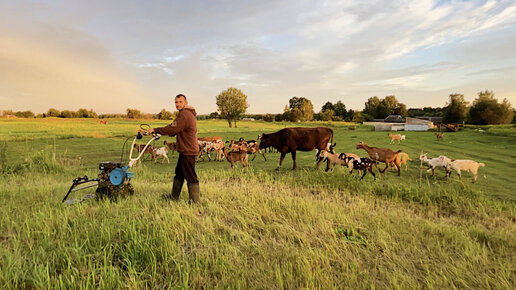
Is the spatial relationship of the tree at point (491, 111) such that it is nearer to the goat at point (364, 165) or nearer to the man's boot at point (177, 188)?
the goat at point (364, 165)

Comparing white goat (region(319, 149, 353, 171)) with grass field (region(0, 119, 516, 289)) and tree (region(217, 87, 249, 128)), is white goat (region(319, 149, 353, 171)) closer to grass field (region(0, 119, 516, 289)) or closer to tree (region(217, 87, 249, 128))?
grass field (region(0, 119, 516, 289))

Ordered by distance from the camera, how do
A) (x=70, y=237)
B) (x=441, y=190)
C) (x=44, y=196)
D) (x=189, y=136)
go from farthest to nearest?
(x=441, y=190) < (x=44, y=196) < (x=189, y=136) < (x=70, y=237)

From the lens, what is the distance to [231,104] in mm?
63188

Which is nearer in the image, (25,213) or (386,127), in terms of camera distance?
(25,213)

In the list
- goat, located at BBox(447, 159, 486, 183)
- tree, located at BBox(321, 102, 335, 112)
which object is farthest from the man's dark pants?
tree, located at BBox(321, 102, 335, 112)

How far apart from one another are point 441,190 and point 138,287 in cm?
777

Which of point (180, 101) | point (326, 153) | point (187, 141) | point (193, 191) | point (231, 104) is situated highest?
point (231, 104)

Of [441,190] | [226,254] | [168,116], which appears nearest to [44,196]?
[226,254]

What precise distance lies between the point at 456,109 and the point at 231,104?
190 feet

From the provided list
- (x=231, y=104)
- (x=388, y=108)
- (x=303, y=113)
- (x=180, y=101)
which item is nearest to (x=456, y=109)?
(x=388, y=108)

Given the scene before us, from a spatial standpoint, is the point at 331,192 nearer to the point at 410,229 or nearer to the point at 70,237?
the point at 410,229

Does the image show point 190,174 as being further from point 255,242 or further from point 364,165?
point 364,165

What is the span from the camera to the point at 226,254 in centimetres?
337

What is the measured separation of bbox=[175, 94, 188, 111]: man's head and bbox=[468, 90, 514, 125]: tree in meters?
68.7
